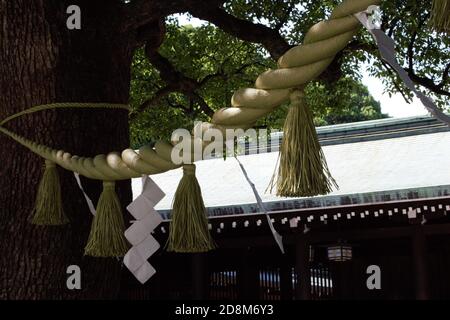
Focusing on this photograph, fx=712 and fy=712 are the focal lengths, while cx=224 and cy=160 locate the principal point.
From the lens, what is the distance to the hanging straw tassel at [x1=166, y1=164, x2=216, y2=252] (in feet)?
9.35

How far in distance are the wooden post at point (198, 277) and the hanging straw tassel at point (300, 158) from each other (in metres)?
6.66

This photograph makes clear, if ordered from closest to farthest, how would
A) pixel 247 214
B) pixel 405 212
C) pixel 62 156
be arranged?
pixel 62 156
pixel 405 212
pixel 247 214

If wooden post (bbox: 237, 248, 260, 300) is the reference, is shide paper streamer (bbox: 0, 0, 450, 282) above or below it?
above

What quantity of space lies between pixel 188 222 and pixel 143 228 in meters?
0.35

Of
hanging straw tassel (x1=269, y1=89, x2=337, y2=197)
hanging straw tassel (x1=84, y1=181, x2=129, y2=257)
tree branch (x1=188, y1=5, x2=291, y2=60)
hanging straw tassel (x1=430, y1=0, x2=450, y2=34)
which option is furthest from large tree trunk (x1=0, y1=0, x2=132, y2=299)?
tree branch (x1=188, y1=5, x2=291, y2=60)

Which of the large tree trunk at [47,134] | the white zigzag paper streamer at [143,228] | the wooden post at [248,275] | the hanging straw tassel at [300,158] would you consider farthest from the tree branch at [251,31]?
the wooden post at [248,275]

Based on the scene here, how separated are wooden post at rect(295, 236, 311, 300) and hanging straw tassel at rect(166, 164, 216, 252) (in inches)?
216

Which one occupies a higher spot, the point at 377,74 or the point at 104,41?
the point at 377,74

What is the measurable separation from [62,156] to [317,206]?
13.6 ft

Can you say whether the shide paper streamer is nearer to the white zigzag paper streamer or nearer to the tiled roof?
the white zigzag paper streamer
